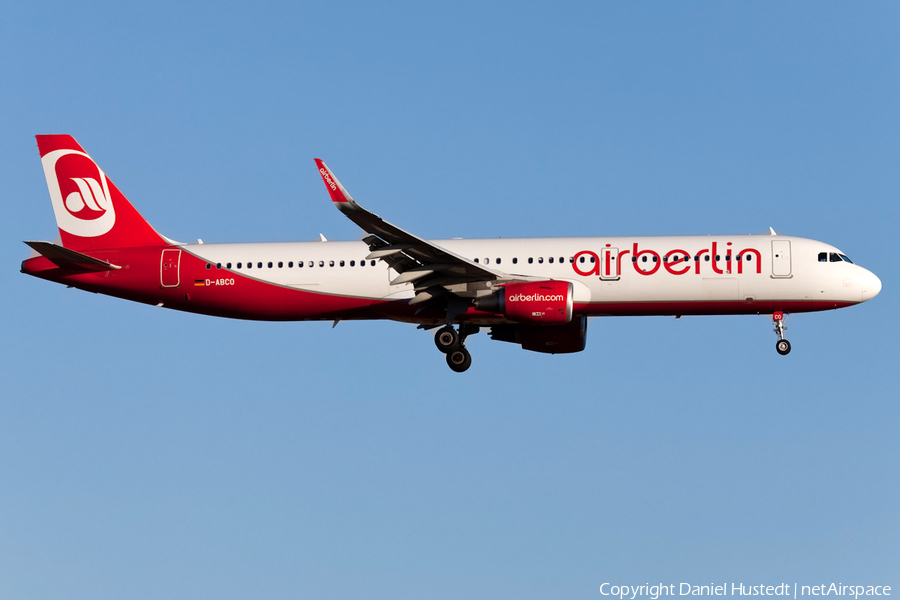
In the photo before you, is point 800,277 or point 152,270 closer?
point 800,277

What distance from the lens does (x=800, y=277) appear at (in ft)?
123

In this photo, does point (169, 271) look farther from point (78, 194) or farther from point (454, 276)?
point (454, 276)

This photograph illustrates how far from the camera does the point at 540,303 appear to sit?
36156 mm

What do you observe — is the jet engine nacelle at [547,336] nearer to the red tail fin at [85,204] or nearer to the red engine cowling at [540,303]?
the red engine cowling at [540,303]

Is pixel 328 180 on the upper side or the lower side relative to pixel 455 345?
upper

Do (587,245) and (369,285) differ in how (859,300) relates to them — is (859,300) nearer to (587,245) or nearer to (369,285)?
(587,245)

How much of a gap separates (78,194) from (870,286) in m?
29.3

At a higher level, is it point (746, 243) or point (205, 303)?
point (746, 243)

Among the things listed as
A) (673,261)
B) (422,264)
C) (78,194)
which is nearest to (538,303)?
(422,264)

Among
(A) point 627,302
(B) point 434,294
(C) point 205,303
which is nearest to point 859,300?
(A) point 627,302

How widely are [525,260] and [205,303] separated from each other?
11.8 metres

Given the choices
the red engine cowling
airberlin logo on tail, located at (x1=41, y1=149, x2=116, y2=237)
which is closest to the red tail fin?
airberlin logo on tail, located at (x1=41, y1=149, x2=116, y2=237)

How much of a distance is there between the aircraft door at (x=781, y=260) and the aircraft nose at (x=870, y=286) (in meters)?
2.83

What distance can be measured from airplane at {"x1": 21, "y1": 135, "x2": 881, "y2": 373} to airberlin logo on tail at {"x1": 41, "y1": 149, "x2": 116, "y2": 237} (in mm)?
54
